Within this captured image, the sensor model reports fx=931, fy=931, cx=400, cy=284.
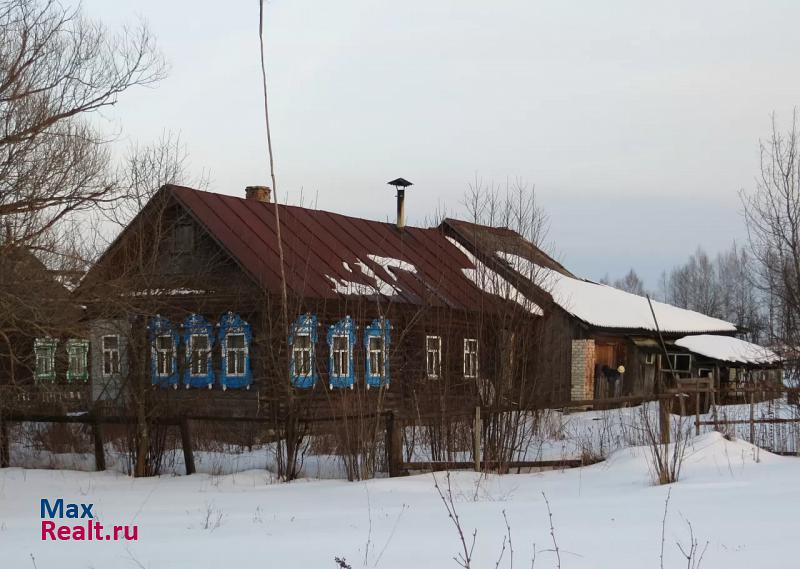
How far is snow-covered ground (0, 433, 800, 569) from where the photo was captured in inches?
289

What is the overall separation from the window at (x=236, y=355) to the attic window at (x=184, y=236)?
2.49 metres

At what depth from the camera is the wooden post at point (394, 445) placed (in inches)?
475

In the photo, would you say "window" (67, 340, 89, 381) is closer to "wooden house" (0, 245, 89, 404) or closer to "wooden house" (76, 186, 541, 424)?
"wooden house" (76, 186, 541, 424)

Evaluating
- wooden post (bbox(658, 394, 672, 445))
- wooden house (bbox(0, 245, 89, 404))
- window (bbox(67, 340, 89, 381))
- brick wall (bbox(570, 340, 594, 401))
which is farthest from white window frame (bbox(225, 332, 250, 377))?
brick wall (bbox(570, 340, 594, 401))

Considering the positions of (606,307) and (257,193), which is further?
(606,307)

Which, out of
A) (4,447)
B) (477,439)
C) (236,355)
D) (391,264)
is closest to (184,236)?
(236,355)

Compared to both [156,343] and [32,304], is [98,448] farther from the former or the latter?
[32,304]

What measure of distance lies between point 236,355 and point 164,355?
6.17 metres

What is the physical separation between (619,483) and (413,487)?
2.57 metres

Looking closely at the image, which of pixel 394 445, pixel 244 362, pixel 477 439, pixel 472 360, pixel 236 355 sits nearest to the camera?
pixel 394 445

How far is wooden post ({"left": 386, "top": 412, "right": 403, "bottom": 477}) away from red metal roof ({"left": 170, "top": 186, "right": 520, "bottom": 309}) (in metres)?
5.31

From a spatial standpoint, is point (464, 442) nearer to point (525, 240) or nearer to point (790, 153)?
point (525, 240)

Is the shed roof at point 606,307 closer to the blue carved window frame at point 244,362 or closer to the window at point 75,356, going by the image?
the blue carved window frame at point 244,362

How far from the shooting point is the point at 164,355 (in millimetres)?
15008
